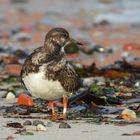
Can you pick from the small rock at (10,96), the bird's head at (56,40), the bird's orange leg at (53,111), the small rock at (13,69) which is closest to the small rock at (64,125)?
the bird's orange leg at (53,111)

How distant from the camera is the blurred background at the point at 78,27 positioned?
12.2 metres

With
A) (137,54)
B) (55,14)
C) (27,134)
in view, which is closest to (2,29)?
(55,14)

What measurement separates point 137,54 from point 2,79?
12.7 feet

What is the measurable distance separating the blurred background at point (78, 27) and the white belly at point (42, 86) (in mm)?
3312

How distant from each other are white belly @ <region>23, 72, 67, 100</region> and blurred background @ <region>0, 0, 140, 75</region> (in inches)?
130

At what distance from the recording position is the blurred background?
1223cm

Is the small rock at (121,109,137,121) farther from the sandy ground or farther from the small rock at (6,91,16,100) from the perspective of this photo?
the small rock at (6,91,16,100)

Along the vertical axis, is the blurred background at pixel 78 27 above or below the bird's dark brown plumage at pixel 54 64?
above

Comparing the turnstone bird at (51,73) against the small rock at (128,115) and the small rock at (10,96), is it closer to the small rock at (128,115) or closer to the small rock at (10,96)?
the small rock at (128,115)

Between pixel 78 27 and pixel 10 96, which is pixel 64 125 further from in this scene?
pixel 78 27

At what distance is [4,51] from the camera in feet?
41.0

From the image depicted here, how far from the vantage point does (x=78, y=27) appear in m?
17.5

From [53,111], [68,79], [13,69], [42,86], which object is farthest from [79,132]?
[13,69]

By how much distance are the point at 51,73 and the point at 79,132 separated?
825mm
